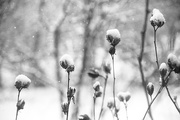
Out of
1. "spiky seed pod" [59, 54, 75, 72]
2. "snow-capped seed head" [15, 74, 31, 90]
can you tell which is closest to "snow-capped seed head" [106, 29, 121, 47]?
"spiky seed pod" [59, 54, 75, 72]

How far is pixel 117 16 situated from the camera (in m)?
3.29

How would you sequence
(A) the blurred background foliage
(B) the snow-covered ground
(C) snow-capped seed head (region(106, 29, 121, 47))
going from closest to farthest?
(C) snow-capped seed head (region(106, 29, 121, 47)), (A) the blurred background foliage, (B) the snow-covered ground

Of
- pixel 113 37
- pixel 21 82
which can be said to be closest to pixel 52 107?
pixel 21 82

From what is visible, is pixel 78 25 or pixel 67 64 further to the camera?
pixel 78 25

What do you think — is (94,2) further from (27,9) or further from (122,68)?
(122,68)

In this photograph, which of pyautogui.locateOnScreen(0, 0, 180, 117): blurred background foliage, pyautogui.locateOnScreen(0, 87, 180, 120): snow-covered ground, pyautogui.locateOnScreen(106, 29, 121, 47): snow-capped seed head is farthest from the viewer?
pyautogui.locateOnScreen(0, 87, 180, 120): snow-covered ground

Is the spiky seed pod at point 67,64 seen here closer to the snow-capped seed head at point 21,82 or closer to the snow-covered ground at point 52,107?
the snow-capped seed head at point 21,82

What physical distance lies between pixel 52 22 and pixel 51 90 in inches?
316

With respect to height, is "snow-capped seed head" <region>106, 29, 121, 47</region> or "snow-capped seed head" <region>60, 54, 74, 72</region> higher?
"snow-capped seed head" <region>106, 29, 121, 47</region>

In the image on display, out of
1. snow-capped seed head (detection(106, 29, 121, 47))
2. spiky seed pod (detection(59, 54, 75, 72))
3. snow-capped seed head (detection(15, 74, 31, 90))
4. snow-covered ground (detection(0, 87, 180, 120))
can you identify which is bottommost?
snow-capped seed head (detection(15, 74, 31, 90))

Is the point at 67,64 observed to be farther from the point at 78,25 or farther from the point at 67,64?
the point at 78,25

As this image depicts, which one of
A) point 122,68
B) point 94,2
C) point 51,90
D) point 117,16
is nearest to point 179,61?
point 94,2

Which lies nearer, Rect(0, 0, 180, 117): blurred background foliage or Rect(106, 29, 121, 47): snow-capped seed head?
Rect(106, 29, 121, 47): snow-capped seed head

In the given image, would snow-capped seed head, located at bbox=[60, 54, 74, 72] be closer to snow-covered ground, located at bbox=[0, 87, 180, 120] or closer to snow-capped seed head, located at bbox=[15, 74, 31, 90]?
snow-capped seed head, located at bbox=[15, 74, 31, 90]
